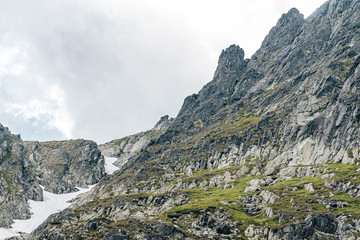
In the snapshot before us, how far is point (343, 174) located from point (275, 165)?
42636 millimetres

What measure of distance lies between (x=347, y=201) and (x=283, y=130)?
298ft

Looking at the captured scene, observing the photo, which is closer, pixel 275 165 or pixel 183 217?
pixel 183 217

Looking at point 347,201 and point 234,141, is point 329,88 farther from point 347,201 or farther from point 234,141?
point 347,201

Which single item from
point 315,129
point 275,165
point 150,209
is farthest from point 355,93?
point 150,209

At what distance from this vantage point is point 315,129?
14775 cm

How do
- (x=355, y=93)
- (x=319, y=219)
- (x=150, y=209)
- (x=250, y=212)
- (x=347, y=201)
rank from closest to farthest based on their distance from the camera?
(x=319, y=219) < (x=347, y=201) < (x=250, y=212) < (x=150, y=209) < (x=355, y=93)

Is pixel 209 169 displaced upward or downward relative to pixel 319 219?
upward

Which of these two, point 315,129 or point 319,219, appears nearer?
point 319,219

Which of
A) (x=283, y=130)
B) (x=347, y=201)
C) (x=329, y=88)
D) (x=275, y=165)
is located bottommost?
(x=347, y=201)

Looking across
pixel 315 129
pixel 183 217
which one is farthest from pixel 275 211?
pixel 315 129

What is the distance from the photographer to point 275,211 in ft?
296

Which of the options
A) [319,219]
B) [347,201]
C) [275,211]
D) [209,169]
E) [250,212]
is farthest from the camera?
[209,169]

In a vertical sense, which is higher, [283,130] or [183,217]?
[283,130]

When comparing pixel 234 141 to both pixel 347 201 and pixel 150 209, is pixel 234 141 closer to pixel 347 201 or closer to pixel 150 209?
pixel 150 209
